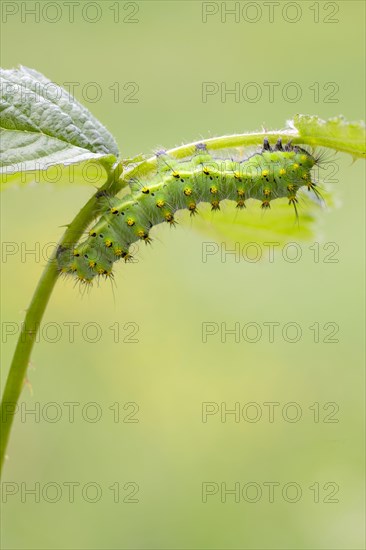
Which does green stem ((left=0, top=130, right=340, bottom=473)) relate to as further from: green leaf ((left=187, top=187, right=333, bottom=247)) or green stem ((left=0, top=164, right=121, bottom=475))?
green leaf ((left=187, top=187, right=333, bottom=247))

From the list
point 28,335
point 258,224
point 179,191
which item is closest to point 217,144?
point 179,191

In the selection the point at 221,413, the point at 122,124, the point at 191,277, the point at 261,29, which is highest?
the point at 261,29

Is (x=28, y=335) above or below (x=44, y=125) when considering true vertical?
below

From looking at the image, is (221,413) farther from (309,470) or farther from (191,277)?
(191,277)

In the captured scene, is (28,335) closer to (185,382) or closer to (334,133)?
(334,133)

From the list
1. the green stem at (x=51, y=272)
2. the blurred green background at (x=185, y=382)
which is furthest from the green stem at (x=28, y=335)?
the blurred green background at (x=185, y=382)

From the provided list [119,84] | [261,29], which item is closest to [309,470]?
[119,84]
